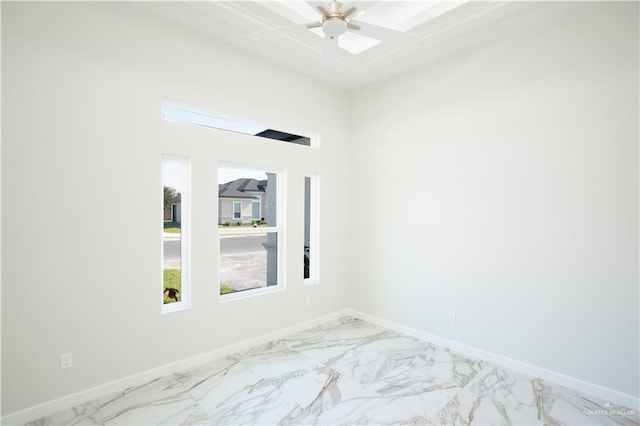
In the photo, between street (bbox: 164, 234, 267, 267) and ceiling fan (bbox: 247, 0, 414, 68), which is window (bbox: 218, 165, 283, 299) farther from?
ceiling fan (bbox: 247, 0, 414, 68)

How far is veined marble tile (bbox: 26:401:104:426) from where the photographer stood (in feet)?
7.34

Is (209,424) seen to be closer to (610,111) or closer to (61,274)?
(61,274)

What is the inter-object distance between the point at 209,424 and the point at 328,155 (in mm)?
3056

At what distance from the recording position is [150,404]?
8.00 ft

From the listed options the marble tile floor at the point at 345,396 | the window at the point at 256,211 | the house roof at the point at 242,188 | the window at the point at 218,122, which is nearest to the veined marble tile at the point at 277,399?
the marble tile floor at the point at 345,396

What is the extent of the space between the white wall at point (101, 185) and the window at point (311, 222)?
0.88m

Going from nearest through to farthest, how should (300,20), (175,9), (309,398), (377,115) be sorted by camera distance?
(309,398) < (175,9) < (300,20) < (377,115)

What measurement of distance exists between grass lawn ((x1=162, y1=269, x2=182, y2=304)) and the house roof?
0.84m

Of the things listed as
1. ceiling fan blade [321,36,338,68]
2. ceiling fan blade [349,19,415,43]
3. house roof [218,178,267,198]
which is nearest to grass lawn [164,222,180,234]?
house roof [218,178,267,198]

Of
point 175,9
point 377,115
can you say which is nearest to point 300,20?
point 175,9

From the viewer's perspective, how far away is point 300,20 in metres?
3.02

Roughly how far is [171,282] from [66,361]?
0.90 meters

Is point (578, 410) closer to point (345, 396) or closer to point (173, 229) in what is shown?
point (345, 396)

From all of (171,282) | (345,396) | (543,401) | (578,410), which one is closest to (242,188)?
(171,282)
